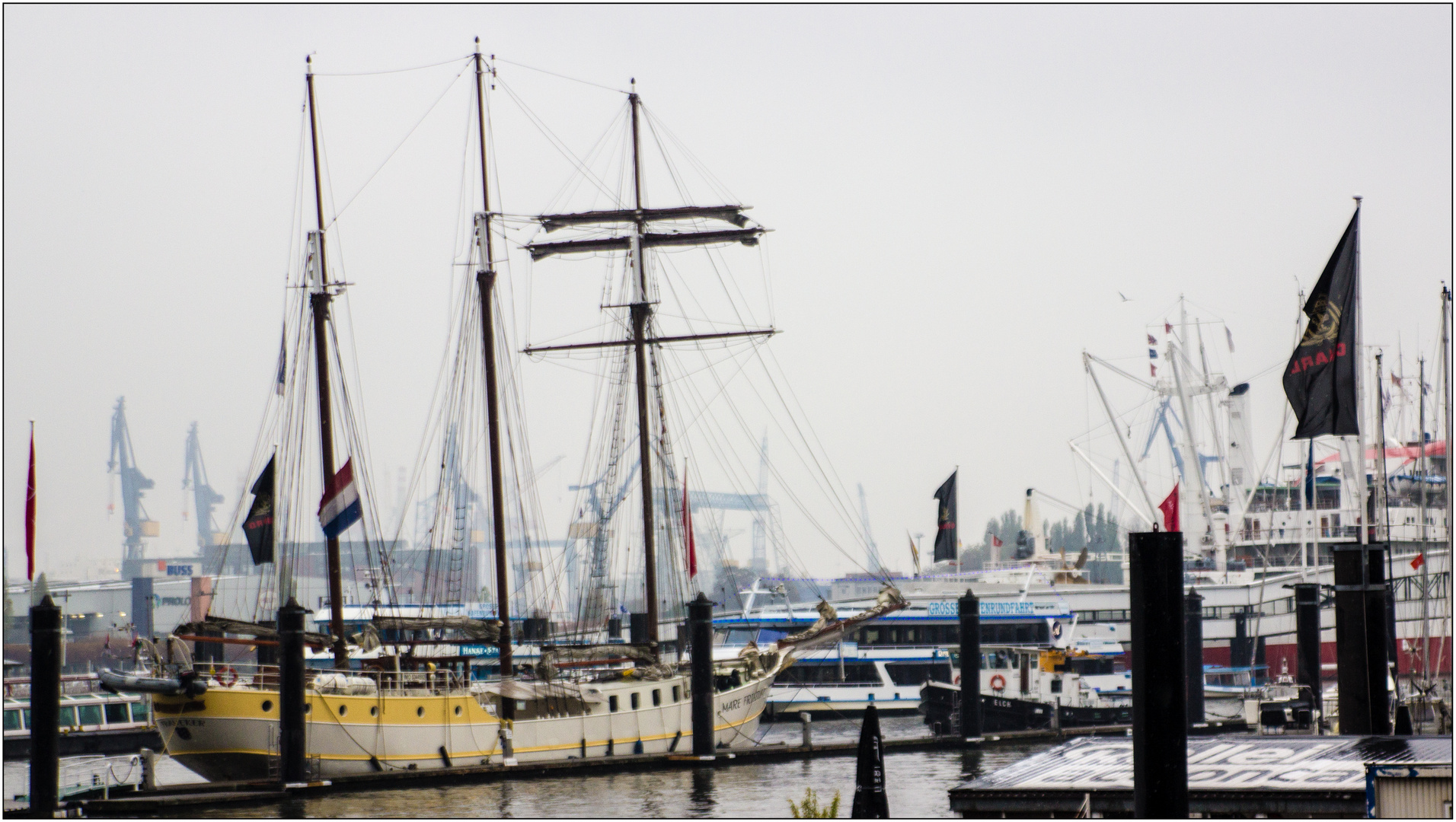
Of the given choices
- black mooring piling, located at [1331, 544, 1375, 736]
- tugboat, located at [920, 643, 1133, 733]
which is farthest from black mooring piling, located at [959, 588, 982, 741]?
black mooring piling, located at [1331, 544, 1375, 736]

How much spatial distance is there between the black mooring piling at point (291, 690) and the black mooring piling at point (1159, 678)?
1988cm

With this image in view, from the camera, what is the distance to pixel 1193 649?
1927 inches

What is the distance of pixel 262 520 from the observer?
3612cm

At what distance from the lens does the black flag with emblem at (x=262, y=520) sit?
3597 centimetres

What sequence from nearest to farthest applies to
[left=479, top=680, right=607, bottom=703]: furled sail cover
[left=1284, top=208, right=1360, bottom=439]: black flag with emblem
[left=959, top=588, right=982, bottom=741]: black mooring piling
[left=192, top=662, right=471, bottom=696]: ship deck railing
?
[left=1284, top=208, right=1360, bottom=439]: black flag with emblem, [left=192, top=662, right=471, bottom=696]: ship deck railing, [left=479, top=680, right=607, bottom=703]: furled sail cover, [left=959, top=588, right=982, bottom=741]: black mooring piling

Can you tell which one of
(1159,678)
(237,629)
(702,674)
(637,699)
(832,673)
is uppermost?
(1159,678)

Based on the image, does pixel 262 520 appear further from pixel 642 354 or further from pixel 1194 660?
pixel 1194 660

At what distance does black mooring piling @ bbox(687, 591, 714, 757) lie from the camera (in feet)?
121

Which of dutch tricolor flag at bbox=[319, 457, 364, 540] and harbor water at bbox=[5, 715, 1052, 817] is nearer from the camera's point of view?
harbor water at bbox=[5, 715, 1052, 817]

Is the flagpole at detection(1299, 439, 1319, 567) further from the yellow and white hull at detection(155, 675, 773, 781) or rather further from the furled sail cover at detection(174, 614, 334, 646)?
the furled sail cover at detection(174, 614, 334, 646)

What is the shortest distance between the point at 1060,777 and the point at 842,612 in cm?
4775

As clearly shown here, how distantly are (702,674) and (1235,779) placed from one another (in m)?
20.3

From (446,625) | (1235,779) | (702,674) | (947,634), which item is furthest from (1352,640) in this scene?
(947,634)

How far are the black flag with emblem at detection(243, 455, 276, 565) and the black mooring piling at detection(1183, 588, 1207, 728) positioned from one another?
25856mm
